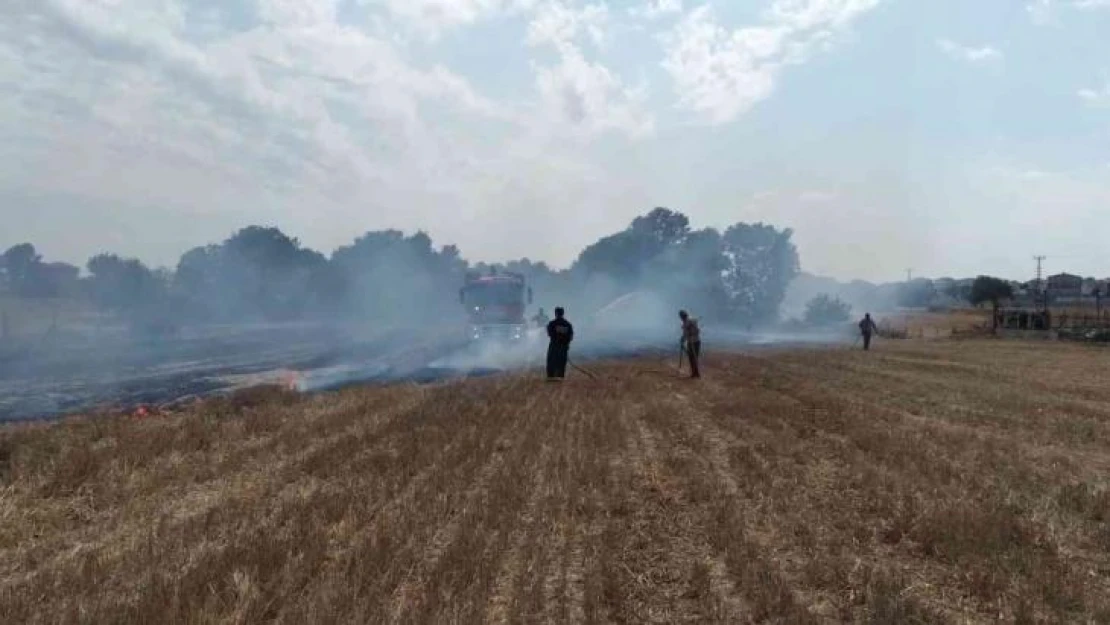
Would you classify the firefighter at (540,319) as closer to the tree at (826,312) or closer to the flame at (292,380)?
the flame at (292,380)

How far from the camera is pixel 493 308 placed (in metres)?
35.2

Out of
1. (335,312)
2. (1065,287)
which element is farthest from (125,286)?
(1065,287)

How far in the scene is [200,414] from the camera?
14406 mm

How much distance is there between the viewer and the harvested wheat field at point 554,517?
5543mm

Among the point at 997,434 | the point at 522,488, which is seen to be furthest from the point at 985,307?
the point at 522,488

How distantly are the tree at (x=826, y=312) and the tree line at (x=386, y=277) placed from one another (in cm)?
557

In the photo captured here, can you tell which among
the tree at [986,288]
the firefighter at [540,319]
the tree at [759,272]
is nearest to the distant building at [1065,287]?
the tree at [986,288]

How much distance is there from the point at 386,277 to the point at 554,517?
95052mm

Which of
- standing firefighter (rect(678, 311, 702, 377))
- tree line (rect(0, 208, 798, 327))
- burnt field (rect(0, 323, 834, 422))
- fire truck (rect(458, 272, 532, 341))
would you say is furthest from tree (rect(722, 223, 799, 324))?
standing firefighter (rect(678, 311, 702, 377))

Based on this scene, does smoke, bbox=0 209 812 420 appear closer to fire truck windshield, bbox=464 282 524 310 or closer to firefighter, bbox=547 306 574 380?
fire truck windshield, bbox=464 282 524 310

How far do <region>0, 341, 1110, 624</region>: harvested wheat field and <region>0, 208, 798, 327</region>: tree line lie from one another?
5467 cm

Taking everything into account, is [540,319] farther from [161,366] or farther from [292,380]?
[292,380]

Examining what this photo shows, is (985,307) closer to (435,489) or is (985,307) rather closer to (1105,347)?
(1105,347)

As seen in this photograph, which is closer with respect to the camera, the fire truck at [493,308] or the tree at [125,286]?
the fire truck at [493,308]
